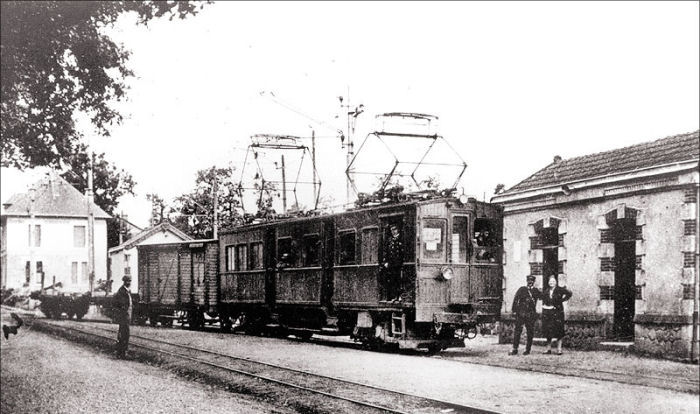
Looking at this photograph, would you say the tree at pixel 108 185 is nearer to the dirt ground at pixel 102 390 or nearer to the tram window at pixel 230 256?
the dirt ground at pixel 102 390

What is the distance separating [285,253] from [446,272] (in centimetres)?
423

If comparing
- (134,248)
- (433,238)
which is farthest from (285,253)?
(134,248)

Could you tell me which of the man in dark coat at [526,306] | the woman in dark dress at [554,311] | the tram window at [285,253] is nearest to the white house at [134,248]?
the tram window at [285,253]

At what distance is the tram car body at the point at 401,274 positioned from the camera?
14.1 metres

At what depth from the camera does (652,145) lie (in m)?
14.0

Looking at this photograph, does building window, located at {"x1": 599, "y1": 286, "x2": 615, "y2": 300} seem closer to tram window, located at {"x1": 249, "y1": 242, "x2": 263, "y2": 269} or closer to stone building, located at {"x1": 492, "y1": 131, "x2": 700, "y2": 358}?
stone building, located at {"x1": 492, "y1": 131, "x2": 700, "y2": 358}

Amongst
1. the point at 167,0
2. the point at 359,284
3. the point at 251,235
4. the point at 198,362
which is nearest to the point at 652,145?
the point at 359,284

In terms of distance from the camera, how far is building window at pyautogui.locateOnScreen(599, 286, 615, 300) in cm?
1475

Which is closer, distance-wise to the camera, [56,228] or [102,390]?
[102,390]

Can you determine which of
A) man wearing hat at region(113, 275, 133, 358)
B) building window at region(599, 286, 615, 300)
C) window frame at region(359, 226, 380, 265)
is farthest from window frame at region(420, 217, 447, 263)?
man wearing hat at region(113, 275, 133, 358)

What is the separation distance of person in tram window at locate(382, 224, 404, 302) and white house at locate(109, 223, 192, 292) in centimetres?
607

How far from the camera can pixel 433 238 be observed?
1435 cm

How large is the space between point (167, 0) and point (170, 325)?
6590 mm

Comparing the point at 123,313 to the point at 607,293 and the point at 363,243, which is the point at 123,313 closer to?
the point at 363,243
